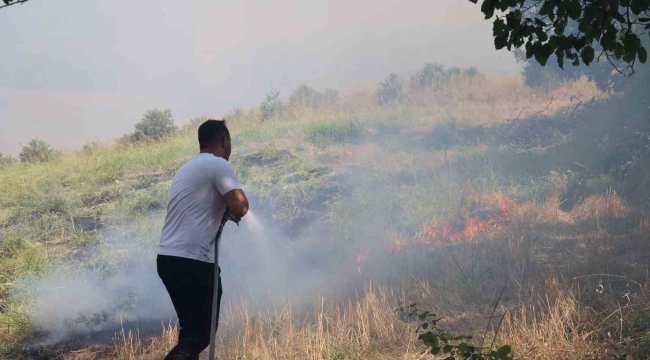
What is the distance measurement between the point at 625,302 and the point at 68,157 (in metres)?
13.1

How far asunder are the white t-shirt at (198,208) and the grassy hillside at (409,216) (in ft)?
4.92

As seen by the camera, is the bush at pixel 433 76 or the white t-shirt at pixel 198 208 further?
the bush at pixel 433 76

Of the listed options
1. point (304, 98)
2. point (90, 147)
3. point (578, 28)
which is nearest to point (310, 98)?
point (304, 98)

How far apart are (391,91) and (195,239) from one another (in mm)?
12358

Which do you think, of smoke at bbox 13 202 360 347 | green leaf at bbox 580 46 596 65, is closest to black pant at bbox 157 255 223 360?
green leaf at bbox 580 46 596 65

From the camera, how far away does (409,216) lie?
8773 millimetres

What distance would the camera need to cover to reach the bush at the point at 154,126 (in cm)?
1479

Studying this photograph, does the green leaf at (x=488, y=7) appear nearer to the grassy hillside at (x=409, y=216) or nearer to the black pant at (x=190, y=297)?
the grassy hillside at (x=409, y=216)

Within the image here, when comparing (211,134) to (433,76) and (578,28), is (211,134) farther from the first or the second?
(433,76)

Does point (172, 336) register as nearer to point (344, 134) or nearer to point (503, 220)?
point (503, 220)

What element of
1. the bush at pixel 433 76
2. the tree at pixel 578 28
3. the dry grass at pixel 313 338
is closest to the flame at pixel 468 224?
the dry grass at pixel 313 338

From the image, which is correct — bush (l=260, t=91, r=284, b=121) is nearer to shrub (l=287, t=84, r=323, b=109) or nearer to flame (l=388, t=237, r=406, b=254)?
shrub (l=287, t=84, r=323, b=109)

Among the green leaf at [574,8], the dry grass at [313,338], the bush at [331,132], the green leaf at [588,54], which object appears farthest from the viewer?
the bush at [331,132]

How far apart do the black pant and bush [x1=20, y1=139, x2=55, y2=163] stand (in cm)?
1273
